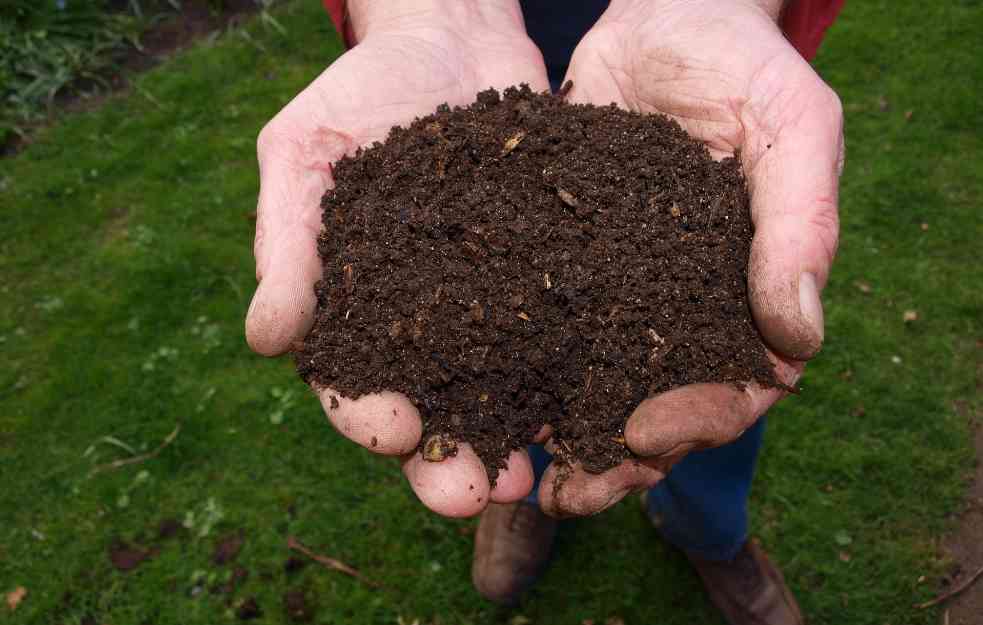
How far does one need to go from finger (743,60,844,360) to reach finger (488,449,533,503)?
73 centimetres

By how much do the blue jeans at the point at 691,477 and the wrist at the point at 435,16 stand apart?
0.53 feet

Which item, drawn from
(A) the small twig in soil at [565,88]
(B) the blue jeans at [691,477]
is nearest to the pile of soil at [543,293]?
(A) the small twig in soil at [565,88]

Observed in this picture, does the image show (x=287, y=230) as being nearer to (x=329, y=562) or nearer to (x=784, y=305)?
(x=784, y=305)

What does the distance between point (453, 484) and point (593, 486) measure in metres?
0.36

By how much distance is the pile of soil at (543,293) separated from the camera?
1862mm

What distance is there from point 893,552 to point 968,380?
1.01 m

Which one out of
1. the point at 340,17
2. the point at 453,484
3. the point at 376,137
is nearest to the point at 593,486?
the point at 453,484

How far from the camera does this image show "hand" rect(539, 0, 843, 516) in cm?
172

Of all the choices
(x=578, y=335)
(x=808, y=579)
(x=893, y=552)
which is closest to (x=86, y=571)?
(x=578, y=335)

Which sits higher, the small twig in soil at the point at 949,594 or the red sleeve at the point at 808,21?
the red sleeve at the point at 808,21

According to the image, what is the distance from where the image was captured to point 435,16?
2750mm

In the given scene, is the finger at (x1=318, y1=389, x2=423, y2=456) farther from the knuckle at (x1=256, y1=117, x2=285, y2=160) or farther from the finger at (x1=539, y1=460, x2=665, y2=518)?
the knuckle at (x1=256, y1=117, x2=285, y2=160)

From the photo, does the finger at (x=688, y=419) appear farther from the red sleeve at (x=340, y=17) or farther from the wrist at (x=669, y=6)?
the red sleeve at (x=340, y=17)

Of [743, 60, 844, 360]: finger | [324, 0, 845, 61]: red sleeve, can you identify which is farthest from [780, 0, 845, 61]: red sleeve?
[743, 60, 844, 360]: finger
